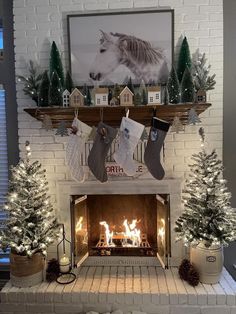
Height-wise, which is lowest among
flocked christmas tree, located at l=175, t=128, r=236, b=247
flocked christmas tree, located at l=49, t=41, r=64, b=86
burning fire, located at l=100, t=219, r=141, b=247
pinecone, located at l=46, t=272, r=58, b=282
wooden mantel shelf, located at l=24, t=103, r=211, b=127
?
pinecone, located at l=46, t=272, r=58, b=282

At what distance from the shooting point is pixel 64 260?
261cm

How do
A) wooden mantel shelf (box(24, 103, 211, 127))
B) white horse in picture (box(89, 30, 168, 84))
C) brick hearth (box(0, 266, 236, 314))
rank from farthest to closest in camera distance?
white horse in picture (box(89, 30, 168, 84)) → wooden mantel shelf (box(24, 103, 211, 127)) → brick hearth (box(0, 266, 236, 314))

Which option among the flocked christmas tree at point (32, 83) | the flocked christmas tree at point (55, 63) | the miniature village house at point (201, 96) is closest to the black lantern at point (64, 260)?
the flocked christmas tree at point (32, 83)

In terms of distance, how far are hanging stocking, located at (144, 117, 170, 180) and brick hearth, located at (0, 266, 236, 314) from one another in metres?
0.93

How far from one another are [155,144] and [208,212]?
712 mm

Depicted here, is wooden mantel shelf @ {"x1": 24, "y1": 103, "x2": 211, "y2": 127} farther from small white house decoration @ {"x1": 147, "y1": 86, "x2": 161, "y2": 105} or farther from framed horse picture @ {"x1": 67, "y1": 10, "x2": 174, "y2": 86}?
framed horse picture @ {"x1": 67, "y1": 10, "x2": 174, "y2": 86}

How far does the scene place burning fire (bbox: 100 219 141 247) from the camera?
289 centimetres

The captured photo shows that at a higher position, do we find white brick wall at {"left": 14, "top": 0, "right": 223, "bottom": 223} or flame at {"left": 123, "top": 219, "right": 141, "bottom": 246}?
white brick wall at {"left": 14, "top": 0, "right": 223, "bottom": 223}

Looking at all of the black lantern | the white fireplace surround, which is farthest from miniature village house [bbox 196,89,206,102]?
the black lantern

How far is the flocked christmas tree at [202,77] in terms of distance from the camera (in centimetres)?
253

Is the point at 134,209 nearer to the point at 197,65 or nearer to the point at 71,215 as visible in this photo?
the point at 71,215

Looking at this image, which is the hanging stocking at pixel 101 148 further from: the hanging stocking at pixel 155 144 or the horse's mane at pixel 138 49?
the horse's mane at pixel 138 49

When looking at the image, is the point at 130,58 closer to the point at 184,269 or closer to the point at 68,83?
the point at 68,83

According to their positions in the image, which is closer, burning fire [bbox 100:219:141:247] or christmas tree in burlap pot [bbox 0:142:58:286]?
christmas tree in burlap pot [bbox 0:142:58:286]
